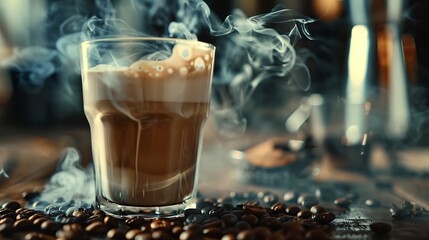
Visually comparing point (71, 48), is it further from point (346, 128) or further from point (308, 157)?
point (346, 128)

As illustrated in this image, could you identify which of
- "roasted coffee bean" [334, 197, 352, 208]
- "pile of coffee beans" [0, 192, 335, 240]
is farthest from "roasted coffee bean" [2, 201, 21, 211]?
"roasted coffee bean" [334, 197, 352, 208]

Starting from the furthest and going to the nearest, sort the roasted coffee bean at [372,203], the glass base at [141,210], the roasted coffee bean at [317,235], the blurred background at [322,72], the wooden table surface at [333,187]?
1. the blurred background at [322,72]
2. the roasted coffee bean at [372,203]
3. the glass base at [141,210]
4. the wooden table surface at [333,187]
5. the roasted coffee bean at [317,235]

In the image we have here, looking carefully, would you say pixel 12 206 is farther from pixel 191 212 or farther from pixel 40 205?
pixel 191 212

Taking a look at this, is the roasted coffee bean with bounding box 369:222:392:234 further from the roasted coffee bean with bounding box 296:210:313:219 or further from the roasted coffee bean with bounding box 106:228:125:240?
the roasted coffee bean with bounding box 106:228:125:240

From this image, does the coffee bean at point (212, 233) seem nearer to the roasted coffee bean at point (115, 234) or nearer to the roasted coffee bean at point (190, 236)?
the roasted coffee bean at point (190, 236)

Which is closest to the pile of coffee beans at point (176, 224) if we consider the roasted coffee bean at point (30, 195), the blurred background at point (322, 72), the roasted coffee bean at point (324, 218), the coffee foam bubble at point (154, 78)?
the roasted coffee bean at point (324, 218)
